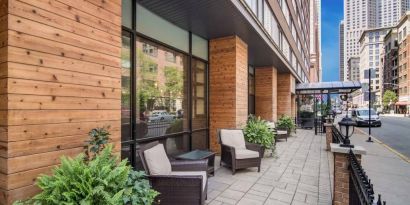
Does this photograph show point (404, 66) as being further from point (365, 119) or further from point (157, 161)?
point (157, 161)

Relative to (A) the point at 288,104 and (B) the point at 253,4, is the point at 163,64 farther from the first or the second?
(A) the point at 288,104

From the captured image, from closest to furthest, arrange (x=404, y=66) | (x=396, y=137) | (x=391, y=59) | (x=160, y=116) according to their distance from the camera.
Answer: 1. (x=160, y=116)
2. (x=396, y=137)
3. (x=404, y=66)
4. (x=391, y=59)

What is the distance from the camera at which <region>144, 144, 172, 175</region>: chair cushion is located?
11.4 ft

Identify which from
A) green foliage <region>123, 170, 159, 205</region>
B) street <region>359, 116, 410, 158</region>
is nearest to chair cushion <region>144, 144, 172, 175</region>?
green foliage <region>123, 170, 159, 205</region>

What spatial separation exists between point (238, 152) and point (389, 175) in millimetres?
3708

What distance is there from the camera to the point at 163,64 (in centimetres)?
600

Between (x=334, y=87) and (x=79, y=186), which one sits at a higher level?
(x=334, y=87)

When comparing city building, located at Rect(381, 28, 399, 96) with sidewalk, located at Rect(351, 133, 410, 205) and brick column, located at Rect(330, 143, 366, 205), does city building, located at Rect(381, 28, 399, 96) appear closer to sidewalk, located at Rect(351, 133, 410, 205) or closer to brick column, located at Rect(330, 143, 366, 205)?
sidewalk, located at Rect(351, 133, 410, 205)

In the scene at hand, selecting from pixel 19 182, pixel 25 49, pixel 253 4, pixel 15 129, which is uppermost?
pixel 253 4

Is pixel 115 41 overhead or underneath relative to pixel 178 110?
overhead

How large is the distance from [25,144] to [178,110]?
168 inches

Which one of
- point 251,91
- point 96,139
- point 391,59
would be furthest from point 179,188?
point 391,59

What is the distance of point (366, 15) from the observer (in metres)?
169

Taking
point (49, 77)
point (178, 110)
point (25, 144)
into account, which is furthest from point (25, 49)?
point (178, 110)
